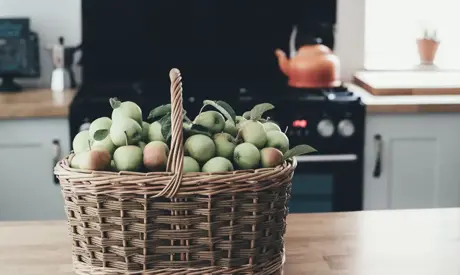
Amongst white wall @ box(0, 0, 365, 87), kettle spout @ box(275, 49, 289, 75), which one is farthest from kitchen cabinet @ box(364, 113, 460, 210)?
white wall @ box(0, 0, 365, 87)

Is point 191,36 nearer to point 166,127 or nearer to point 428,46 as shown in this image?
point 428,46

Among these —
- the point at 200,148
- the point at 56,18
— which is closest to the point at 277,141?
the point at 200,148

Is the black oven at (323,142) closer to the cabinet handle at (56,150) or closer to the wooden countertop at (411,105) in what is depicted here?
the wooden countertop at (411,105)

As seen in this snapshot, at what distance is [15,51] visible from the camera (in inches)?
124

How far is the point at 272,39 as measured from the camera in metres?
3.38

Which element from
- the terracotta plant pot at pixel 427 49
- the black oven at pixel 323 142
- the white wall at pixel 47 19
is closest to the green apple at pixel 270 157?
the black oven at pixel 323 142

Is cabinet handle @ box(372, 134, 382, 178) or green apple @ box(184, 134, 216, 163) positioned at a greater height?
green apple @ box(184, 134, 216, 163)

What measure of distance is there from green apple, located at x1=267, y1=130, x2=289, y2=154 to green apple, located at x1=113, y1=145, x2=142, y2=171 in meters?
0.23

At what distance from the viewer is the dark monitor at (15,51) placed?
3141mm

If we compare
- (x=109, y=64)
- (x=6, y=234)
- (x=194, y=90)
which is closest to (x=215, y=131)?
(x=6, y=234)

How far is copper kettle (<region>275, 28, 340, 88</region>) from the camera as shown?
3.08 m

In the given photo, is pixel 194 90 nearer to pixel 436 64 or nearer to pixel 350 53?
pixel 350 53

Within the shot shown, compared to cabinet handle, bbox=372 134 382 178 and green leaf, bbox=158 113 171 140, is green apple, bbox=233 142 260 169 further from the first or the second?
cabinet handle, bbox=372 134 382 178

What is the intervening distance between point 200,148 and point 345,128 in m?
1.78
